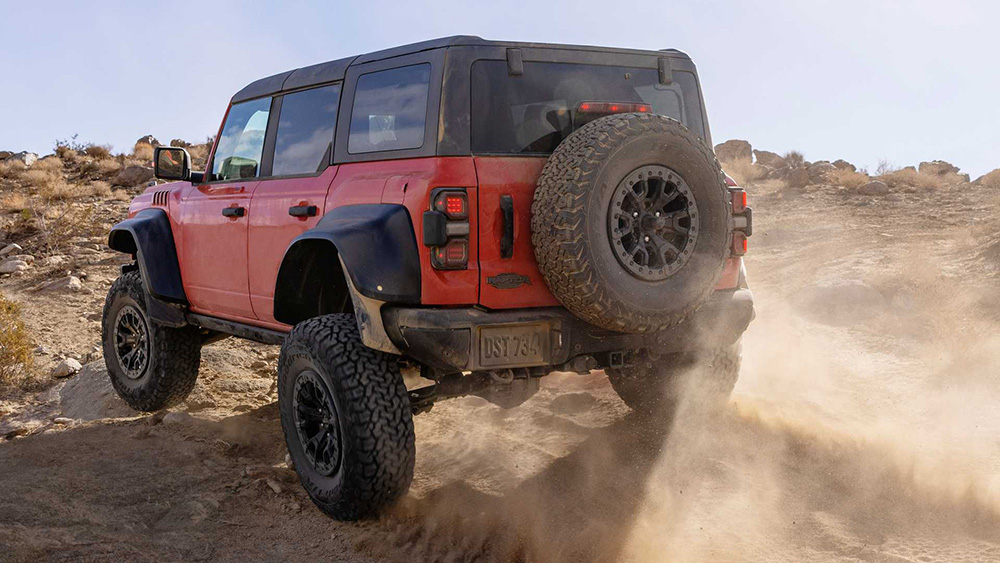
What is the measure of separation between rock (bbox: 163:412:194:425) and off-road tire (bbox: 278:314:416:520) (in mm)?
2125

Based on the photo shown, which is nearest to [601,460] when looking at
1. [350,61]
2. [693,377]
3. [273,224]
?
[693,377]

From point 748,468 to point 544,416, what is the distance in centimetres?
148

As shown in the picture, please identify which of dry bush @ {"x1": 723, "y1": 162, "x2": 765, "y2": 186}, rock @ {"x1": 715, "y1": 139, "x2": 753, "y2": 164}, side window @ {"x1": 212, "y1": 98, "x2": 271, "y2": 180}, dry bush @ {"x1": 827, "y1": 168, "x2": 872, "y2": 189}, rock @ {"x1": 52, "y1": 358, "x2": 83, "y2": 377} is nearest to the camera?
side window @ {"x1": 212, "y1": 98, "x2": 271, "y2": 180}

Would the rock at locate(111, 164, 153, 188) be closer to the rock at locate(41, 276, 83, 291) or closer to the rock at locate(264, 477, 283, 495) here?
the rock at locate(41, 276, 83, 291)

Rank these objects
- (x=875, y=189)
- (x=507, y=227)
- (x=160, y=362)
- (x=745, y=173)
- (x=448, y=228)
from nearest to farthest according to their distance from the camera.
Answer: (x=448, y=228) < (x=507, y=227) < (x=160, y=362) < (x=875, y=189) < (x=745, y=173)

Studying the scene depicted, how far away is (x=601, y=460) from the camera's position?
4.80m

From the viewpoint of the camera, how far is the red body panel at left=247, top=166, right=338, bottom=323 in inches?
173

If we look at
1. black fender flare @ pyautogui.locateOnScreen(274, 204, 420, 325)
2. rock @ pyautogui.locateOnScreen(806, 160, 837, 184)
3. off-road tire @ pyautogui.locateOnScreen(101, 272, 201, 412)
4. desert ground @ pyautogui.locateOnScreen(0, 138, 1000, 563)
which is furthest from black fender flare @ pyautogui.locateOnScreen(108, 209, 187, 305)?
rock @ pyautogui.locateOnScreen(806, 160, 837, 184)

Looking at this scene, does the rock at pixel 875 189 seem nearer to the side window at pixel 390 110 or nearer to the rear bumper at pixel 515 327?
the rear bumper at pixel 515 327

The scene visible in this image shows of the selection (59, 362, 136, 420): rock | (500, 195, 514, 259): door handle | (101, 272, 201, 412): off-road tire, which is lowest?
(59, 362, 136, 420): rock

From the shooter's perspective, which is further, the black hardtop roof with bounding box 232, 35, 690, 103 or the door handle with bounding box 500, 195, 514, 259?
the black hardtop roof with bounding box 232, 35, 690, 103

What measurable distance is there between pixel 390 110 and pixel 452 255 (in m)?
0.89

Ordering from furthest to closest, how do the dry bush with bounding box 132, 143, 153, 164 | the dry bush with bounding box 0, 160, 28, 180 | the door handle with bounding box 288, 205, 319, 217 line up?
1. the dry bush with bounding box 132, 143, 153, 164
2. the dry bush with bounding box 0, 160, 28, 180
3. the door handle with bounding box 288, 205, 319, 217

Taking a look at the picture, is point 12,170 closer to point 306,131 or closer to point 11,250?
point 11,250
